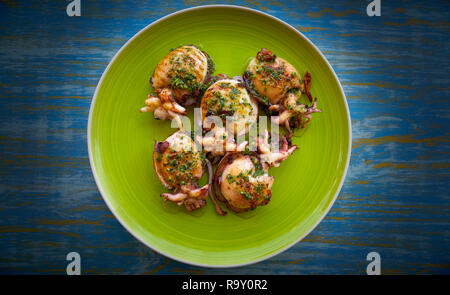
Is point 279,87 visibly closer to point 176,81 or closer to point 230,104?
point 230,104

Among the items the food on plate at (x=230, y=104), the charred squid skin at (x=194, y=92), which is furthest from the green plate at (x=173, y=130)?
the food on plate at (x=230, y=104)

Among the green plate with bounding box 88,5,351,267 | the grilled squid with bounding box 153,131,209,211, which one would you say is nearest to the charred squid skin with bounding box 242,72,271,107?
the green plate with bounding box 88,5,351,267

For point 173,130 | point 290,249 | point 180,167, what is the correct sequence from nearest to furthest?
point 180,167 → point 173,130 → point 290,249

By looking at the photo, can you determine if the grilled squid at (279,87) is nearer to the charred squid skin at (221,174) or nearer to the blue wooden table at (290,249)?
the charred squid skin at (221,174)

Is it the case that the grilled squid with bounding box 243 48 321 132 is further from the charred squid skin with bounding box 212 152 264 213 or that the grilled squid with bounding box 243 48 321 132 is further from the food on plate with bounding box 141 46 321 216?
the charred squid skin with bounding box 212 152 264 213

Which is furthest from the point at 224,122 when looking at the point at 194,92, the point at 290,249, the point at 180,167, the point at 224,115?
the point at 290,249
